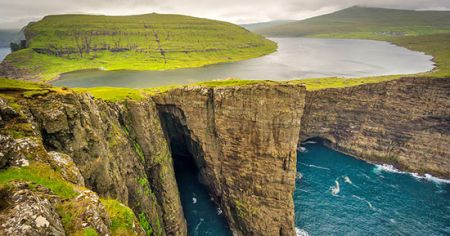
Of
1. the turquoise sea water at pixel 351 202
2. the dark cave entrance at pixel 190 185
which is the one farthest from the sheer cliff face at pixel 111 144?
the turquoise sea water at pixel 351 202

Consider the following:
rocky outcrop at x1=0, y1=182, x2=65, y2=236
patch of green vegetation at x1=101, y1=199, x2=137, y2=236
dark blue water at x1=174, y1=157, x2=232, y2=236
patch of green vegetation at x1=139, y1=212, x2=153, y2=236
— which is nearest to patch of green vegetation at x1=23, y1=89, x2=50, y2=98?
rocky outcrop at x1=0, y1=182, x2=65, y2=236

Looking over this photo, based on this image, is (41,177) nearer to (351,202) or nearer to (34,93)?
(34,93)

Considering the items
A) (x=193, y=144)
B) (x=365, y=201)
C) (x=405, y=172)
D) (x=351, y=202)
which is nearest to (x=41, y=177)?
(x=193, y=144)

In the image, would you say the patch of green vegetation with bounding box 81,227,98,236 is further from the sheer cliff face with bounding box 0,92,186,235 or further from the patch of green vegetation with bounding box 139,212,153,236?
the patch of green vegetation with bounding box 139,212,153,236

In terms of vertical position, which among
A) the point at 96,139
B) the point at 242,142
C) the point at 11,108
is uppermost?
the point at 11,108

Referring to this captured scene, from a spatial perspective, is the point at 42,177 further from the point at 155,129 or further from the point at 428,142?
the point at 428,142

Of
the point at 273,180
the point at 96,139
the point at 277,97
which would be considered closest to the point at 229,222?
the point at 273,180
